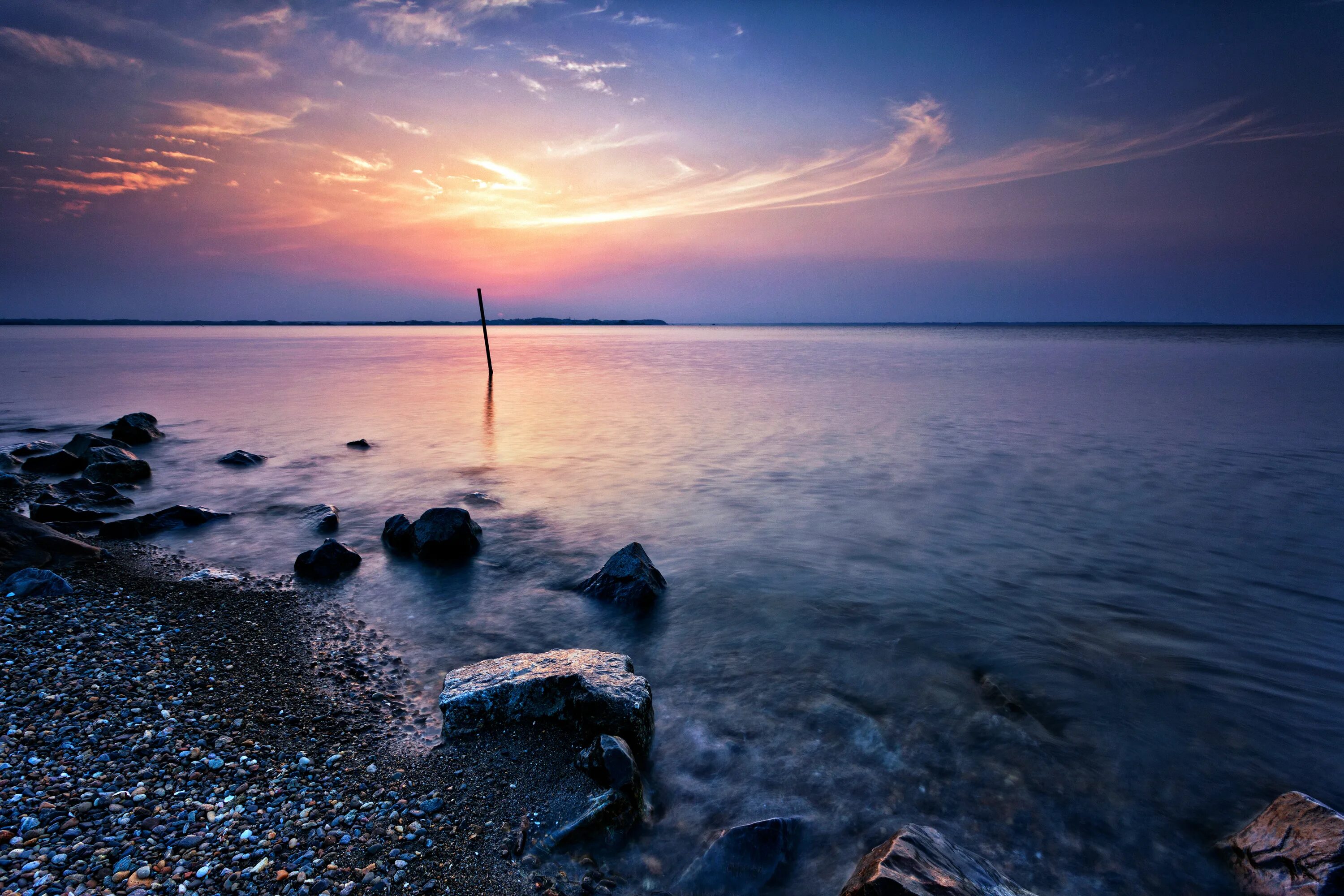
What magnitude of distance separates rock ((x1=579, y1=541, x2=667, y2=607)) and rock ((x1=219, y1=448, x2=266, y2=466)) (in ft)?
34.3

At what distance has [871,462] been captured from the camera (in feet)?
48.9

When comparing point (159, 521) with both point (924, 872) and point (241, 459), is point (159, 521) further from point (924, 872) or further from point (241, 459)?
point (924, 872)

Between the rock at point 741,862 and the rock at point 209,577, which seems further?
the rock at point 209,577

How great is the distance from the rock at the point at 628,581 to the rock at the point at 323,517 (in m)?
4.74

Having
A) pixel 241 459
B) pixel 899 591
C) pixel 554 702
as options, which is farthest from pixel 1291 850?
pixel 241 459

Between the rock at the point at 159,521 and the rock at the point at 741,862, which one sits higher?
the rock at the point at 159,521

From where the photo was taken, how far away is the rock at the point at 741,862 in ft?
11.9

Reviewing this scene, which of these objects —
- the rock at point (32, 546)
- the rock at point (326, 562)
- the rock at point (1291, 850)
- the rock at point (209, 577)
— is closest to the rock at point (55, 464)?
the rock at point (32, 546)

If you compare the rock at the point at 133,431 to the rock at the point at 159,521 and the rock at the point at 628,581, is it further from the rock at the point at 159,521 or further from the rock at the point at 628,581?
the rock at the point at 628,581

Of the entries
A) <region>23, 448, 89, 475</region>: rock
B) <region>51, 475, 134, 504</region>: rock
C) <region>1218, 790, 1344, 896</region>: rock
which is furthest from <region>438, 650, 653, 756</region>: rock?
<region>23, 448, 89, 475</region>: rock

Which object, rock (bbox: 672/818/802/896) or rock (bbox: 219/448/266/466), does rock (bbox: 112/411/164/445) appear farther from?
rock (bbox: 672/818/802/896)

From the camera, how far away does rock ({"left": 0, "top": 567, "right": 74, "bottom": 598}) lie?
5992mm

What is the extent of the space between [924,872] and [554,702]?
268 centimetres

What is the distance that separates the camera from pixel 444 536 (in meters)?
8.56
